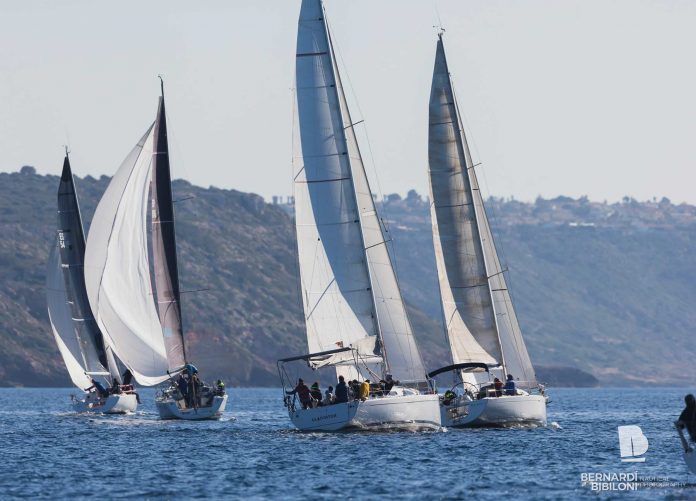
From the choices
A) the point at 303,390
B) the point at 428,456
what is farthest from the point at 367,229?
the point at 428,456

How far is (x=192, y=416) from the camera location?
65.5 metres

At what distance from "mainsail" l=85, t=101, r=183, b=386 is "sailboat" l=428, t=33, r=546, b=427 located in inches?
546

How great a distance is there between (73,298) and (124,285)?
10.6 m

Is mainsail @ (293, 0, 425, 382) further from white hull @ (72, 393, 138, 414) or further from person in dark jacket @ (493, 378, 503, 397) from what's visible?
white hull @ (72, 393, 138, 414)

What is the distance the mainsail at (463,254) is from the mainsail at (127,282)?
13.9 metres

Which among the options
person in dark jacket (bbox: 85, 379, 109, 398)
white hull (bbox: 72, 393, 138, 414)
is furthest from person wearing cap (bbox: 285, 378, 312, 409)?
person in dark jacket (bbox: 85, 379, 109, 398)

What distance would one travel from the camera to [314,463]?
4375cm

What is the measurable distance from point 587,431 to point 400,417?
15095 millimetres

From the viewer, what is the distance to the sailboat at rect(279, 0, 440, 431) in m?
52.2

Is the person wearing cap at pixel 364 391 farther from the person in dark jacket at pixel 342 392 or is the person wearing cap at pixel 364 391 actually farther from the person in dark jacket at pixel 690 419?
the person in dark jacket at pixel 690 419

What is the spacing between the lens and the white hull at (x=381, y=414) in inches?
1949

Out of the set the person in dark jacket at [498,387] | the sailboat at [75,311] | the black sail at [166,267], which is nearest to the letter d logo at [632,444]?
the person in dark jacket at [498,387]

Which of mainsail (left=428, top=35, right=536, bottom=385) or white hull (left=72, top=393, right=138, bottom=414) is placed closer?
mainsail (left=428, top=35, right=536, bottom=385)

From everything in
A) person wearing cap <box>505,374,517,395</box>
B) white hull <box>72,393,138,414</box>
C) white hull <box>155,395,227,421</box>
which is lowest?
person wearing cap <box>505,374,517,395</box>
